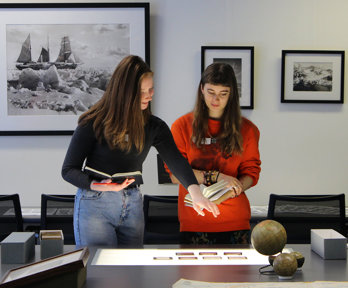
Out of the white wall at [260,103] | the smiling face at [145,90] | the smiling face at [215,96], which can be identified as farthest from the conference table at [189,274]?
the white wall at [260,103]

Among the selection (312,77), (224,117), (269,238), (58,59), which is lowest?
(269,238)

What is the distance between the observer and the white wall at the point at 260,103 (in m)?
3.93

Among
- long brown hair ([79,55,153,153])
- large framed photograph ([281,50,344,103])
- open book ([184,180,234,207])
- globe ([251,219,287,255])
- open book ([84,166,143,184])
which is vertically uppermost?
large framed photograph ([281,50,344,103])

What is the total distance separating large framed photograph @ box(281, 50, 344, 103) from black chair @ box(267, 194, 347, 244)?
46.0 inches

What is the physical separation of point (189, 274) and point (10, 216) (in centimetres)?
191

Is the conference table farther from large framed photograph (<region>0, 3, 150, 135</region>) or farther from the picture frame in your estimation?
large framed photograph (<region>0, 3, 150, 135</region>)

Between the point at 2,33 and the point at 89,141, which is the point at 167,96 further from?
the point at 89,141

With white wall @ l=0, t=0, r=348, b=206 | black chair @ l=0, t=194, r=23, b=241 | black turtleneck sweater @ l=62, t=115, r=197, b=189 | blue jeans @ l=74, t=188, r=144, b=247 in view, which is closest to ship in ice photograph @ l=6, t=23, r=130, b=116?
white wall @ l=0, t=0, r=348, b=206

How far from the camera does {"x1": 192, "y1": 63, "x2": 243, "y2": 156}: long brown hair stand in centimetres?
241

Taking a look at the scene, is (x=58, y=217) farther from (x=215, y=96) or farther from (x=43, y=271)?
(x=43, y=271)

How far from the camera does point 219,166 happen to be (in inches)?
95.3

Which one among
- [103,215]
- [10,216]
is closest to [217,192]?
[103,215]

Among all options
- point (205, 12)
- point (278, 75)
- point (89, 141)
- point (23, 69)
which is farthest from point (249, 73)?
point (89, 141)

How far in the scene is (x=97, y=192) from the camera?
201 centimetres
